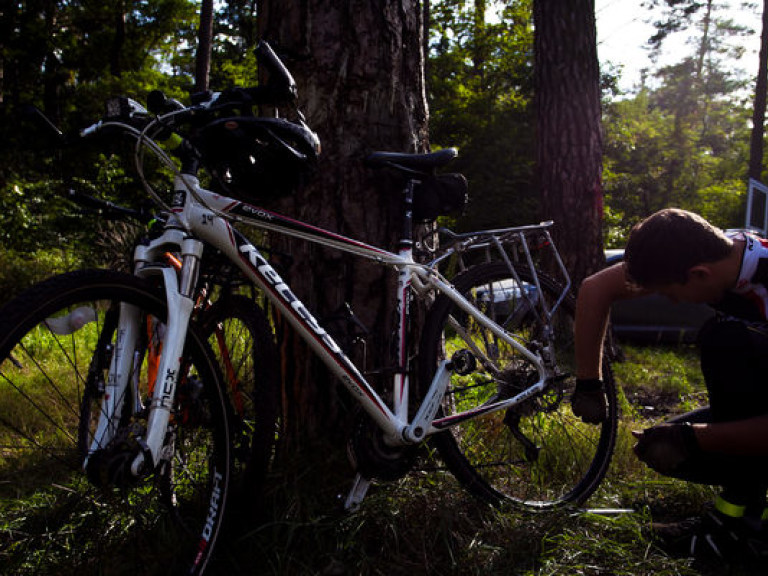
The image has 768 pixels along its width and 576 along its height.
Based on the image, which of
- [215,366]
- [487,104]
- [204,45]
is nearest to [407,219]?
[215,366]

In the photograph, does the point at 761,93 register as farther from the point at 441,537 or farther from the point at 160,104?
the point at 160,104

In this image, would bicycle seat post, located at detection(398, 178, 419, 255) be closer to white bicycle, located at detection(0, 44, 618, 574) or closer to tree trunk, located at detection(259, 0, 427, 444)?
white bicycle, located at detection(0, 44, 618, 574)

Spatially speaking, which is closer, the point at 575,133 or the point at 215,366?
the point at 215,366

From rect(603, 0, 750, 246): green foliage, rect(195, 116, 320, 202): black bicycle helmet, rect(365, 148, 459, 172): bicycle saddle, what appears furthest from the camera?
rect(603, 0, 750, 246): green foliage

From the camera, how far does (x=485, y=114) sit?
15578 mm

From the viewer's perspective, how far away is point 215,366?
5.67ft

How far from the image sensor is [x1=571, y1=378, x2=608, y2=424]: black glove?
2.13 meters

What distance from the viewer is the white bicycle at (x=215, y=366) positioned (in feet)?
5.04

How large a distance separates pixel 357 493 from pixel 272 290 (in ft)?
2.51

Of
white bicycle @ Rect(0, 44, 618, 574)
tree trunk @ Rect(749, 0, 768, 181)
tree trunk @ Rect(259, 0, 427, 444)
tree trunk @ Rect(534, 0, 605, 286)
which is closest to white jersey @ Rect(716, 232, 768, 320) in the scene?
white bicycle @ Rect(0, 44, 618, 574)

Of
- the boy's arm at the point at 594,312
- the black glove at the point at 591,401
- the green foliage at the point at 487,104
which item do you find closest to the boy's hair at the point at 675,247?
the boy's arm at the point at 594,312

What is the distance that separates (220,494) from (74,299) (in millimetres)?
748

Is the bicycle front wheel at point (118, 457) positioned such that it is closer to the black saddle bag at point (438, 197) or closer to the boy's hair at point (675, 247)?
the black saddle bag at point (438, 197)

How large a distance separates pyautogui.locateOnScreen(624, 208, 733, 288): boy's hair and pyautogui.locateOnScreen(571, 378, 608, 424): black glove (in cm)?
54
